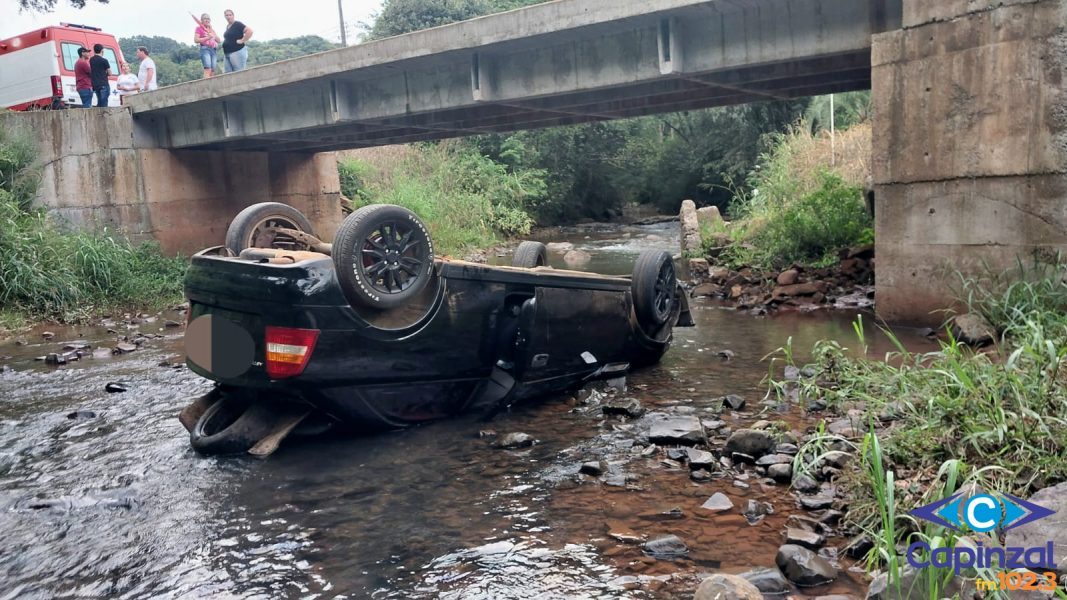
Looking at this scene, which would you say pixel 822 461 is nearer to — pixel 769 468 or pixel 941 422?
pixel 769 468

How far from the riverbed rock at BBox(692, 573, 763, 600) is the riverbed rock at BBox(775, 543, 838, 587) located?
38 cm

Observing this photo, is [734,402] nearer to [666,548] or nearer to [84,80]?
[666,548]

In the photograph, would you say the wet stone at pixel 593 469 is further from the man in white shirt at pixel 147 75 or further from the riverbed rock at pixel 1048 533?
the man in white shirt at pixel 147 75

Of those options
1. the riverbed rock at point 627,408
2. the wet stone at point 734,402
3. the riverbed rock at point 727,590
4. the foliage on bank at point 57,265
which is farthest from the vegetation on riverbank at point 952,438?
the foliage on bank at point 57,265

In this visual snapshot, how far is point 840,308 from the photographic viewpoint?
11250 millimetres

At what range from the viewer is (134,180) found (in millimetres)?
17734

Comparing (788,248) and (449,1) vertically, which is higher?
(449,1)

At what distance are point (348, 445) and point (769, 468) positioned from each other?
281 cm

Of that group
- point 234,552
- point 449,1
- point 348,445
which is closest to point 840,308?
point 348,445

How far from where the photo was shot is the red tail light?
5.12 m

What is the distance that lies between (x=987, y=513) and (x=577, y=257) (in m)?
17.9

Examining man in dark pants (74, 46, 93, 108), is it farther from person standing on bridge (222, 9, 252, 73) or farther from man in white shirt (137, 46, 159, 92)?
person standing on bridge (222, 9, 252, 73)

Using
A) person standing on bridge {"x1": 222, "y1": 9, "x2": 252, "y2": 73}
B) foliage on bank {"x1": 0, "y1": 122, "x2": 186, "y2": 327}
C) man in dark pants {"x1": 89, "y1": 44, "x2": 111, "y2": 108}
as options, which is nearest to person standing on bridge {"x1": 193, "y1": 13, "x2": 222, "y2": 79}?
person standing on bridge {"x1": 222, "y1": 9, "x2": 252, "y2": 73}

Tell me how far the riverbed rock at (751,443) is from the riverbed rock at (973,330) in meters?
3.34
